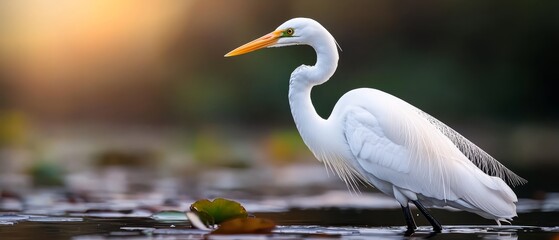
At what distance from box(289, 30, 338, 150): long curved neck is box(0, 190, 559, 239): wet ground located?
601mm

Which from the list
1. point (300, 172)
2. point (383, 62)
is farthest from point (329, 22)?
point (300, 172)

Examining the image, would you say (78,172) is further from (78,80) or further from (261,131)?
(78,80)

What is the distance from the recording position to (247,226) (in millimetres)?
5348

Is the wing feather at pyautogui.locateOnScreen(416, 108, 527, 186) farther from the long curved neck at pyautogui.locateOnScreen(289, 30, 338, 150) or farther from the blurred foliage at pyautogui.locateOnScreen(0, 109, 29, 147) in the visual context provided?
the blurred foliage at pyautogui.locateOnScreen(0, 109, 29, 147)

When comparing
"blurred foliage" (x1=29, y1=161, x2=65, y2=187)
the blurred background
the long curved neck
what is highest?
the blurred background

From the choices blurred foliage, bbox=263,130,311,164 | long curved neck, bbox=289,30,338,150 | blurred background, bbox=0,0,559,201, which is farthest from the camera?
blurred background, bbox=0,0,559,201

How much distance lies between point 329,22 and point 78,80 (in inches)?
194

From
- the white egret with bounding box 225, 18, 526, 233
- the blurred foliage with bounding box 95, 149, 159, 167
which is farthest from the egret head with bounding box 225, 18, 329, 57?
the blurred foliage with bounding box 95, 149, 159, 167

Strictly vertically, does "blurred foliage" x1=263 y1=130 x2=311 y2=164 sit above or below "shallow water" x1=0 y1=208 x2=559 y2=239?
above

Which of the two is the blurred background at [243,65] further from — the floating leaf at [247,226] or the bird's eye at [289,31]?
the floating leaf at [247,226]

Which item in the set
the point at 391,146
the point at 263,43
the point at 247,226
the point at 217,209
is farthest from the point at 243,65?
the point at 247,226

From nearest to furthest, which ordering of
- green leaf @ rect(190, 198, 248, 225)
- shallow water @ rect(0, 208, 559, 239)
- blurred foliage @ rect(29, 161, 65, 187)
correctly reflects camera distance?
shallow water @ rect(0, 208, 559, 239)
green leaf @ rect(190, 198, 248, 225)
blurred foliage @ rect(29, 161, 65, 187)

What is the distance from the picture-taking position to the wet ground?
5.62m

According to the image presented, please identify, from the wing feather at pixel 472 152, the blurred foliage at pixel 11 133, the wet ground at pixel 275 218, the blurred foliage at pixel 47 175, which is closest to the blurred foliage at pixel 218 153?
the blurred foliage at pixel 47 175
